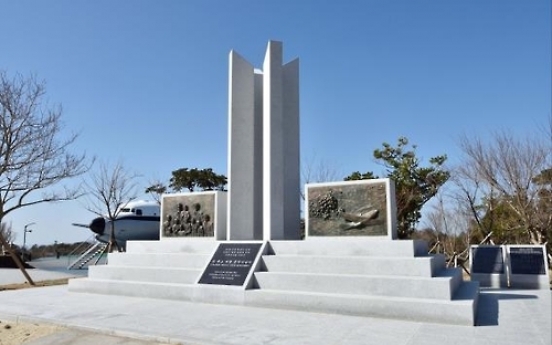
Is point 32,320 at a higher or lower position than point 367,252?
lower

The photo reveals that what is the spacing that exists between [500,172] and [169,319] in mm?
13940

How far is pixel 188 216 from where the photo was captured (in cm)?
1225

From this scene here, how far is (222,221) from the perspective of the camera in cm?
1193

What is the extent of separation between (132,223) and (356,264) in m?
20.6

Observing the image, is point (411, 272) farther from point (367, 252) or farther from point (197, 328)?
point (197, 328)

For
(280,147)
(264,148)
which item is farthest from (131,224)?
(280,147)

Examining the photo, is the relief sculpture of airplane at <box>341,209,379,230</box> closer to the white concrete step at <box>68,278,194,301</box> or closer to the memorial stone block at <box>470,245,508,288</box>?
the white concrete step at <box>68,278,194,301</box>

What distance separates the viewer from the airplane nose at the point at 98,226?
25.1 meters

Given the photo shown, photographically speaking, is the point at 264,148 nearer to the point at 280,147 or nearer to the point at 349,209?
the point at 280,147

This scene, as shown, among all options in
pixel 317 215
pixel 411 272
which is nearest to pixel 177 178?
pixel 317 215

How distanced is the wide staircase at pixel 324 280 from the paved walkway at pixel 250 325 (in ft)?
0.88

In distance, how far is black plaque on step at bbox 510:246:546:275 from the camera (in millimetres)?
11391

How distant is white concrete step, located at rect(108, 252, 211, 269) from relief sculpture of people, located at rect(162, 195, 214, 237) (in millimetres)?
1278

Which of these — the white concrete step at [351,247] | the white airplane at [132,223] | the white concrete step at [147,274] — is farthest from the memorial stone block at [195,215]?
the white airplane at [132,223]
